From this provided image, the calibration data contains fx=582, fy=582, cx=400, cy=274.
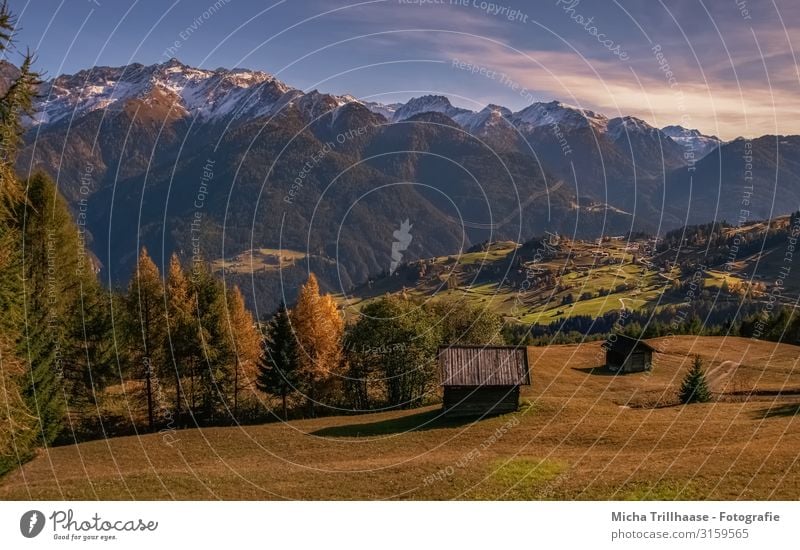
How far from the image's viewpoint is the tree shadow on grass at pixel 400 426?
47094 mm

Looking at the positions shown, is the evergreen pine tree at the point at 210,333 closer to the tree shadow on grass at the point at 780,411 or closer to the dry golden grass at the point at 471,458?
the dry golden grass at the point at 471,458

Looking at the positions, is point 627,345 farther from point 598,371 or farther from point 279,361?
point 279,361

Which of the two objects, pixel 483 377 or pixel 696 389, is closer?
pixel 483 377

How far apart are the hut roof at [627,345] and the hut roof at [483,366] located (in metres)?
40.7

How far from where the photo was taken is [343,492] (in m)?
24.9

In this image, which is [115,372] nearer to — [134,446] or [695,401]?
[134,446]

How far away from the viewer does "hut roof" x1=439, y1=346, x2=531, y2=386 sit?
45531 mm

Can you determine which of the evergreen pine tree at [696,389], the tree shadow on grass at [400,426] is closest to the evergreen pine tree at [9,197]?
the tree shadow on grass at [400,426]

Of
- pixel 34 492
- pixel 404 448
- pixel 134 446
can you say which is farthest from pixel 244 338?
pixel 34 492

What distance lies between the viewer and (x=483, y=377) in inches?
1831

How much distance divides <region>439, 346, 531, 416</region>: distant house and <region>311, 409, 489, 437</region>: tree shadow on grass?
137 centimetres

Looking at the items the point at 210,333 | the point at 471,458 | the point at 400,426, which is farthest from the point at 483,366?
the point at 210,333

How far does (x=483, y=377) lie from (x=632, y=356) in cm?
4779
